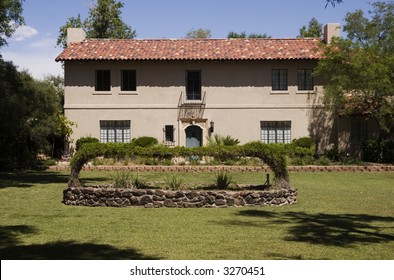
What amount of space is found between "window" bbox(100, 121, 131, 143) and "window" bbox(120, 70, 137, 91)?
6.85 feet

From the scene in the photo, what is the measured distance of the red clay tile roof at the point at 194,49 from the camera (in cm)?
3266

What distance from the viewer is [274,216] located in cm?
1411

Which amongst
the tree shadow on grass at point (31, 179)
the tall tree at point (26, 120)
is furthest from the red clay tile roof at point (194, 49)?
the tree shadow on grass at point (31, 179)

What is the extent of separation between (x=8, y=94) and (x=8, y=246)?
1786 centimetres

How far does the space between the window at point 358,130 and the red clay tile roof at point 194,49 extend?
4.68 meters

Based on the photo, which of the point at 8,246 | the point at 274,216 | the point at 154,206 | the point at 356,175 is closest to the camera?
the point at 8,246

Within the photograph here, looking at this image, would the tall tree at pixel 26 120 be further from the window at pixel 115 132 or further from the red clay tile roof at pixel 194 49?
the red clay tile roof at pixel 194 49

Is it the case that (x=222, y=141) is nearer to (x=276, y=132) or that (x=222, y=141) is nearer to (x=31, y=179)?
(x=276, y=132)

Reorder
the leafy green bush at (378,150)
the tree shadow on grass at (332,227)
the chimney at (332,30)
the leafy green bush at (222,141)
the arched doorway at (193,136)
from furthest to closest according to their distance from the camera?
1. the chimney at (332,30)
2. the arched doorway at (193,136)
3. the leafy green bush at (222,141)
4. the leafy green bush at (378,150)
5. the tree shadow on grass at (332,227)

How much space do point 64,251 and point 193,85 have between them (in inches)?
968

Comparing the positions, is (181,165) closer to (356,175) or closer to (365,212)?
(356,175)

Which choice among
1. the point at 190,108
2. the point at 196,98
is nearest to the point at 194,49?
the point at 196,98

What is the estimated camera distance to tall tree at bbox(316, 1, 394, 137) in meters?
29.0

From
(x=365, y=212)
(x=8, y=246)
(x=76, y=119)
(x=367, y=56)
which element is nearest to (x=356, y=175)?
(x=367, y=56)
